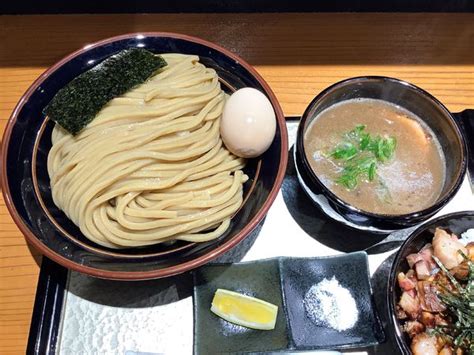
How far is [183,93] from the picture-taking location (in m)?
2.12

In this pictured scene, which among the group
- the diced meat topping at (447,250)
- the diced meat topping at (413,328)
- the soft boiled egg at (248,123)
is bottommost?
the diced meat topping at (413,328)

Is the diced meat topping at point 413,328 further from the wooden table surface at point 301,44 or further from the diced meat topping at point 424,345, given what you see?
the wooden table surface at point 301,44

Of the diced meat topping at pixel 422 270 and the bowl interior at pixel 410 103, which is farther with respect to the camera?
the bowl interior at pixel 410 103

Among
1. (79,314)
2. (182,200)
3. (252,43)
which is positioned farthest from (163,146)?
(252,43)

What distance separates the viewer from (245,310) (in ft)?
6.17

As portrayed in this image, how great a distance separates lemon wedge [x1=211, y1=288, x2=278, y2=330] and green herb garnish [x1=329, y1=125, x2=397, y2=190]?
61 centimetres

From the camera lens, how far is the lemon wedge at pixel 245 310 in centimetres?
187

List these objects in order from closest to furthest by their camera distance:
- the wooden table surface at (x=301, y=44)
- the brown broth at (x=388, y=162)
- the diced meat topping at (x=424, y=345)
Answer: the diced meat topping at (x=424, y=345), the brown broth at (x=388, y=162), the wooden table surface at (x=301, y=44)

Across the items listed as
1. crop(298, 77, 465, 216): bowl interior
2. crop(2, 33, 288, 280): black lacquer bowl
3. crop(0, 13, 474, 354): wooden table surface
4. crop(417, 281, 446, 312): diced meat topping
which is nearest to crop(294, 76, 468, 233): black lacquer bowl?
crop(298, 77, 465, 216): bowl interior

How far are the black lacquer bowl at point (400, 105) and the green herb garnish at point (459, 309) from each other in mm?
255

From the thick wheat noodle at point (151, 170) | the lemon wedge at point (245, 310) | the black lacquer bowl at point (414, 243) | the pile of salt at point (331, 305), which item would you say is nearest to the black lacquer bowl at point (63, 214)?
the thick wheat noodle at point (151, 170)

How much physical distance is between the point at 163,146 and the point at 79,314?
0.73 m


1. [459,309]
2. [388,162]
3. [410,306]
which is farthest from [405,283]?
[388,162]

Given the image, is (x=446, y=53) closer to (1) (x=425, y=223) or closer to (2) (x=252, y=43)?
(2) (x=252, y=43)
